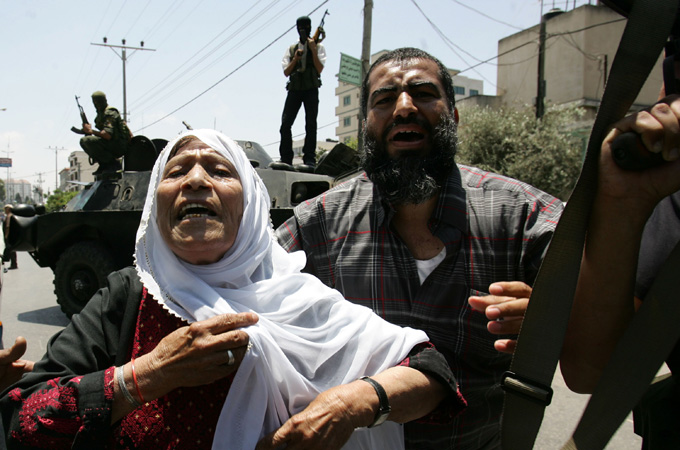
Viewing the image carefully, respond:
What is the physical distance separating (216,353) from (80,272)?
674 centimetres

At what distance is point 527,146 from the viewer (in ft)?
61.4

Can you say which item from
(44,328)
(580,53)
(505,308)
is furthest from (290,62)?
(580,53)

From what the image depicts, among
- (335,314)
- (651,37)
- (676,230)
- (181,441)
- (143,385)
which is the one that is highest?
(651,37)

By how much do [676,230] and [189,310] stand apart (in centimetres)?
126

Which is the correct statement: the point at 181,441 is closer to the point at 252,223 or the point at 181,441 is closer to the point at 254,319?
the point at 254,319

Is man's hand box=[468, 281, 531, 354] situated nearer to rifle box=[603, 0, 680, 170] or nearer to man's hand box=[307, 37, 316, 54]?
rifle box=[603, 0, 680, 170]

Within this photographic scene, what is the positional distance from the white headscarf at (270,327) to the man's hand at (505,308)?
40 cm

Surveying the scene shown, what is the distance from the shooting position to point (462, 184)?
206cm

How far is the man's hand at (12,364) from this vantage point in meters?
1.72

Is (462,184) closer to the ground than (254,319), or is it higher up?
higher up

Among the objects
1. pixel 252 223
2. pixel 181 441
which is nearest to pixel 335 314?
pixel 252 223

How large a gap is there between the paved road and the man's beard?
8.50ft

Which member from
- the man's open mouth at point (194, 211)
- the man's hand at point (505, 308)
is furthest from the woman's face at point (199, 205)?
the man's hand at point (505, 308)

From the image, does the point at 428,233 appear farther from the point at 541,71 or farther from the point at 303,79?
the point at 541,71
